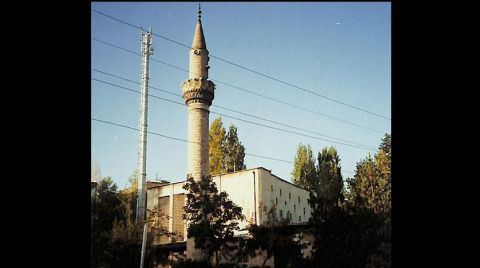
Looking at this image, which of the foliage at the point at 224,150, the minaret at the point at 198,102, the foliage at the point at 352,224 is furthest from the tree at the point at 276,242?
the foliage at the point at 224,150

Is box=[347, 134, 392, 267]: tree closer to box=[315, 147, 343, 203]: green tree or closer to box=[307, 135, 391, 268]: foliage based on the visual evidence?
box=[307, 135, 391, 268]: foliage

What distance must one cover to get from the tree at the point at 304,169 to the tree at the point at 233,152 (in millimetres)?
2939

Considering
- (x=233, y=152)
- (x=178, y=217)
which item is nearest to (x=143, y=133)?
(x=178, y=217)

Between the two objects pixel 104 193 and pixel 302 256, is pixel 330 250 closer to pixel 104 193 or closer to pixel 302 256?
pixel 302 256

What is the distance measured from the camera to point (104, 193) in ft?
50.2

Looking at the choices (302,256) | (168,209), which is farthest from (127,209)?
(302,256)

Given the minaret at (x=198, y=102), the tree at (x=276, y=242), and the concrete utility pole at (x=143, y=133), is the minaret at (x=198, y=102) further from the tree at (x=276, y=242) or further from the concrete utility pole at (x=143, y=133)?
the tree at (x=276, y=242)

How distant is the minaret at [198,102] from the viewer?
690 inches

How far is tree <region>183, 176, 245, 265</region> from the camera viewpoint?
50.8 feet
